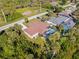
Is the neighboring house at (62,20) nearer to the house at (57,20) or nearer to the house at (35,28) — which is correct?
the house at (57,20)

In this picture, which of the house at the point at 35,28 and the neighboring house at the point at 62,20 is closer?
the house at the point at 35,28

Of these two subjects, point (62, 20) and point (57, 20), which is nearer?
point (57, 20)

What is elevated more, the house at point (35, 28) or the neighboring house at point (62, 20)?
the house at point (35, 28)

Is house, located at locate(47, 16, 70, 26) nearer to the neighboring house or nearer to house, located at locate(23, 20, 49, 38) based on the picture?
the neighboring house

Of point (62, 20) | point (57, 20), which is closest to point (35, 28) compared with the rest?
point (57, 20)

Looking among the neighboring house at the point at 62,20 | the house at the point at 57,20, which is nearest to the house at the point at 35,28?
the house at the point at 57,20

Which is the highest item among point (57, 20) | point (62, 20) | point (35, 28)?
point (35, 28)

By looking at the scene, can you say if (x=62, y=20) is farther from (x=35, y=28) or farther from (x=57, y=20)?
(x=35, y=28)

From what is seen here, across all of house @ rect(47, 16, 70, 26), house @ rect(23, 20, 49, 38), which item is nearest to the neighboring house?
house @ rect(47, 16, 70, 26)
